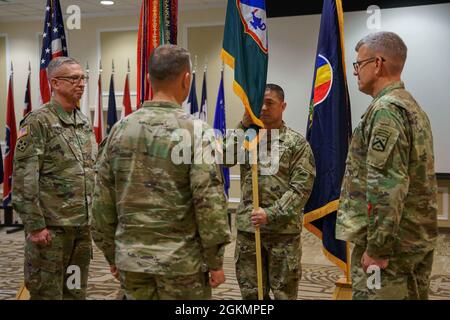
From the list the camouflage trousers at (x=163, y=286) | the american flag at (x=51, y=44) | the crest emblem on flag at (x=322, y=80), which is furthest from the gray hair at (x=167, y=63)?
the american flag at (x=51, y=44)

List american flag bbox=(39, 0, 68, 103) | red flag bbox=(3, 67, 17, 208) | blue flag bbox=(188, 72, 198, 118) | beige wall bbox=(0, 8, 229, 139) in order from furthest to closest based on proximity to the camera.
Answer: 1. beige wall bbox=(0, 8, 229, 139)
2. red flag bbox=(3, 67, 17, 208)
3. blue flag bbox=(188, 72, 198, 118)
4. american flag bbox=(39, 0, 68, 103)

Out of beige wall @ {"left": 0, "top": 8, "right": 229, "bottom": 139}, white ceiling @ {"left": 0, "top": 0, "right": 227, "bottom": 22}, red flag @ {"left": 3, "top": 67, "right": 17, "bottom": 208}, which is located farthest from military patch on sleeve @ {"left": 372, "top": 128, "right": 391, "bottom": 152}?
beige wall @ {"left": 0, "top": 8, "right": 229, "bottom": 139}

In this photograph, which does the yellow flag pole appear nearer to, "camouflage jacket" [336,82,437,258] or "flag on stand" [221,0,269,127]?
"flag on stand" [221,0,269,127]

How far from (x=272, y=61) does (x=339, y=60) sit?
12.8 ft

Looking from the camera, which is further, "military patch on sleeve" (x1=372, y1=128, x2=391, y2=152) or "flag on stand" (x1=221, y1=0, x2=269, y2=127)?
"flag on stand" (x1=221, y1=0, x2=269, y2=127)

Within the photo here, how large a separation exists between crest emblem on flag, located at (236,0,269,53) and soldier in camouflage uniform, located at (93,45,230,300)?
0.92m

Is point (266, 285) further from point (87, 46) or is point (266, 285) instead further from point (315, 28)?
point (87, 46)

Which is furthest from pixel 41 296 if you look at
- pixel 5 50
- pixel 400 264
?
pixel 5 50

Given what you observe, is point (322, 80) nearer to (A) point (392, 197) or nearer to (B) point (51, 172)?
(A) point (392, 197)

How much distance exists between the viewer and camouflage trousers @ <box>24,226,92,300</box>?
8.91 feet

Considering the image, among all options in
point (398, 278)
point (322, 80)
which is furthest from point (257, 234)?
point (322, 80)

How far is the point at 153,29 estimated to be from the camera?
3.47 meters

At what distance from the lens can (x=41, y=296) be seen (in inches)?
107

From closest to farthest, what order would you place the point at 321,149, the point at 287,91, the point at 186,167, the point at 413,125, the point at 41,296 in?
1. the point at 186,167
2. the point at 413,125
3. the point at 41,296
4. the point at 321,149
5. the point at 287,91
